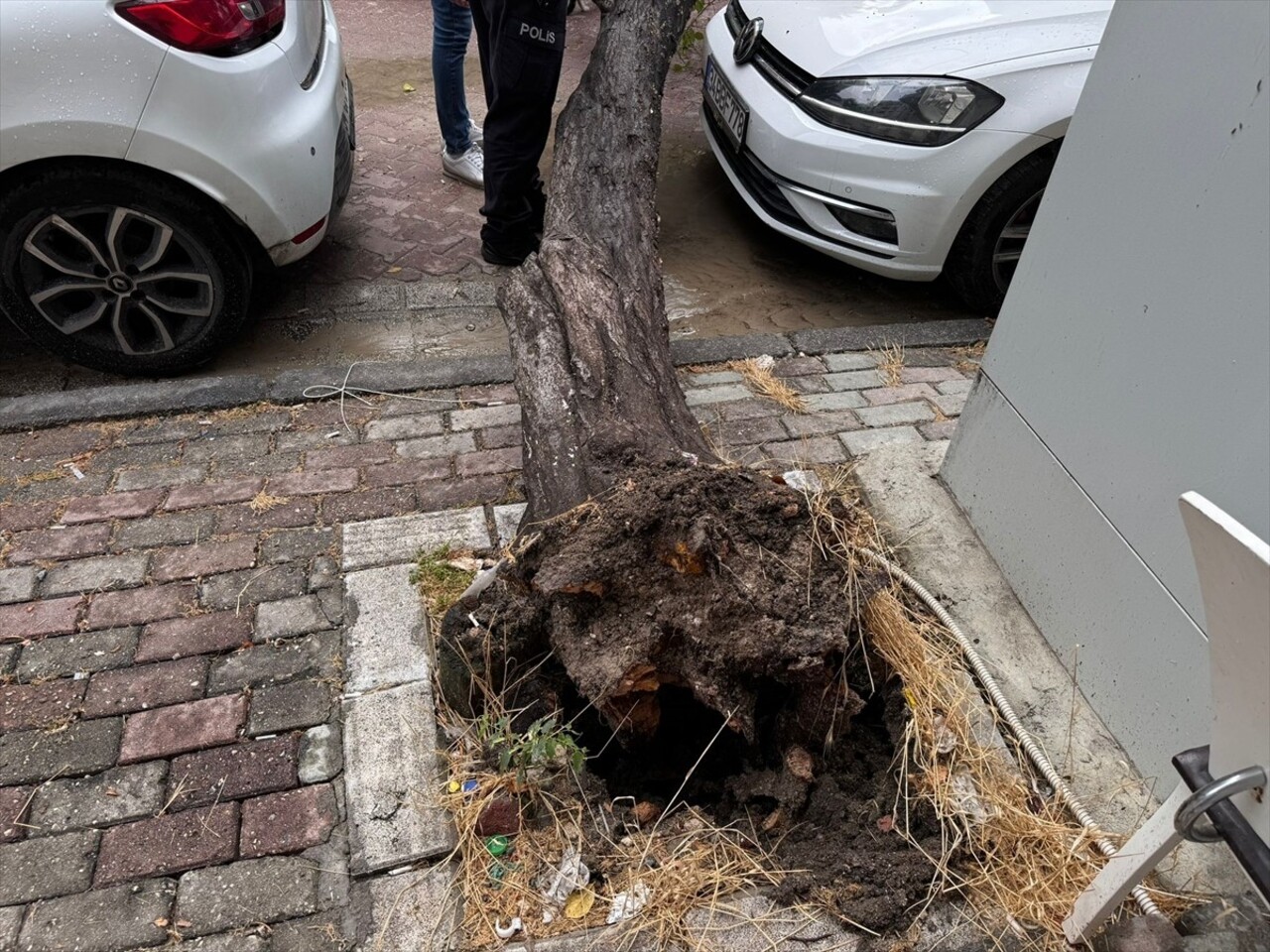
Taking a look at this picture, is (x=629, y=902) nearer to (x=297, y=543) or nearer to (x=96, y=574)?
(x=297, y=543)

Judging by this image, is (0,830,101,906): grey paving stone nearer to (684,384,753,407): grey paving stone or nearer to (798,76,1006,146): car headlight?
(684,384,753,407): grey paving stone

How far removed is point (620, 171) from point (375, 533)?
6.93 ft

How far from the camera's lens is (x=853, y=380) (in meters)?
4.13

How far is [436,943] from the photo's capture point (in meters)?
1.95

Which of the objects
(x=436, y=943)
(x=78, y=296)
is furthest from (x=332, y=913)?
(x=78, y=296)

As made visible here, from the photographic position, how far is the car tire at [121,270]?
11.5 feet

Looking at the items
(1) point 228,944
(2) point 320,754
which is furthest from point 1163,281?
(1) point 228,944

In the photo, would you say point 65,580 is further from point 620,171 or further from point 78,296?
point 620,171

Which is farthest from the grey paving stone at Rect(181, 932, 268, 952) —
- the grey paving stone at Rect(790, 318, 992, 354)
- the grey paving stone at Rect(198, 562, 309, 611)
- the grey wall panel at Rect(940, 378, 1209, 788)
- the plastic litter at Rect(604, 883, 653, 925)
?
the grey paving stone at Rect(790, 318, 992, 354)

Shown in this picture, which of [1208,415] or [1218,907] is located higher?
[1208,415]

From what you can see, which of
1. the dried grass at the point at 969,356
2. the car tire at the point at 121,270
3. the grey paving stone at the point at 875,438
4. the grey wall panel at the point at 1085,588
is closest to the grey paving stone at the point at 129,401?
the car tire at the point at 121,270

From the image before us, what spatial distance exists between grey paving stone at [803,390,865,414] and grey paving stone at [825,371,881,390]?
5 cm

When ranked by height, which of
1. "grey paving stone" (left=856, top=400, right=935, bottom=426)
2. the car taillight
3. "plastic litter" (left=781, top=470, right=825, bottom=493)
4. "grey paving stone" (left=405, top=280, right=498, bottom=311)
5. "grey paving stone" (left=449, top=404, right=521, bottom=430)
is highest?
the car taillight

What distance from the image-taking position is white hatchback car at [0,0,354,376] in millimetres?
3232
